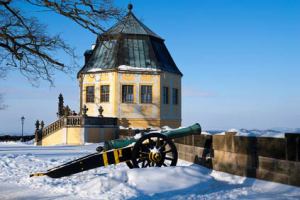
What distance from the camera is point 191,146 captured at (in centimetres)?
1312

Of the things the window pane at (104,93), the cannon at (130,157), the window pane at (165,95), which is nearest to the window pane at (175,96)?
the window pane at (165,95)

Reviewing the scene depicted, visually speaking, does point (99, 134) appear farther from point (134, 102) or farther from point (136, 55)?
point (136, 55)

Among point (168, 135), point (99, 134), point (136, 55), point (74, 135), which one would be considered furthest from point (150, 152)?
point (136, 55)

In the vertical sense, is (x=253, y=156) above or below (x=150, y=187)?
above

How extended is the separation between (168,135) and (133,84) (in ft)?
69.7

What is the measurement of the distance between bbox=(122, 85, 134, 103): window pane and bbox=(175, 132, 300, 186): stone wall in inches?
776

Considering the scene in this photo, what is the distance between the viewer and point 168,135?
35.7 feet

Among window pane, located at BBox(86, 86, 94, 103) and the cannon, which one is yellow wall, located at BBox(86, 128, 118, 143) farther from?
the cannon

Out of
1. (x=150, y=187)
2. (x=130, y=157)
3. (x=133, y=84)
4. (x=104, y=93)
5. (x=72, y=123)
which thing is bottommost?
(x=150, y=187)

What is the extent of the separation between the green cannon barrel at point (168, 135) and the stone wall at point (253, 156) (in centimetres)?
56

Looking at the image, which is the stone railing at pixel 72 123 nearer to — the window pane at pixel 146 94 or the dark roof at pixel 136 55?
the window pane at pixel 146 94

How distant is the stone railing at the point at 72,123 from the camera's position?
2805 cm

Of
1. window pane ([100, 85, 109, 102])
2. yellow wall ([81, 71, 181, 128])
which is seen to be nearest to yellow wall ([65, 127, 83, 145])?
yellow wall ([81, 71, 181, 128])

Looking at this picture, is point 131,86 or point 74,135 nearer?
point 74,135
